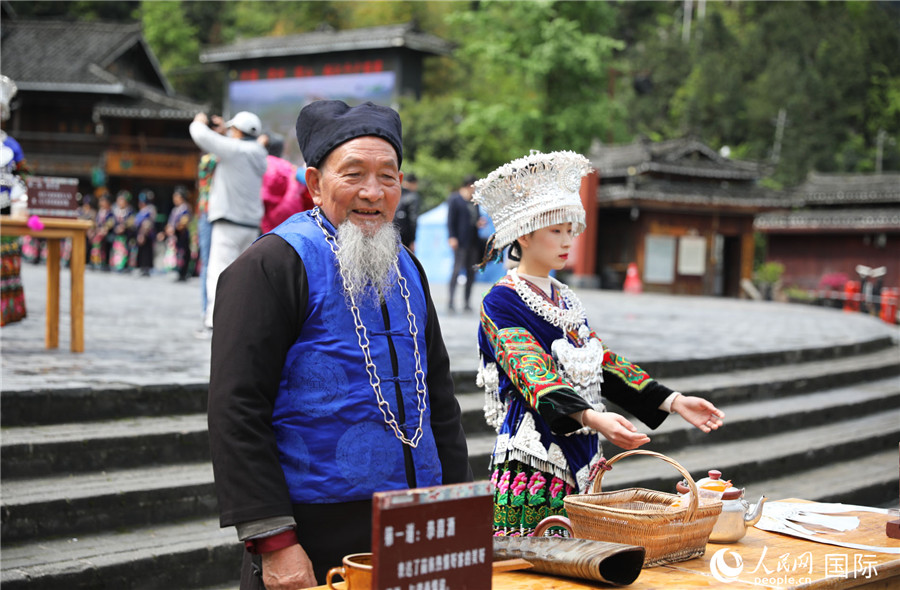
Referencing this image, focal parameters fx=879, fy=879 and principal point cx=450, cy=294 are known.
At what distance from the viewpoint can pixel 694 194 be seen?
2920 centimetres

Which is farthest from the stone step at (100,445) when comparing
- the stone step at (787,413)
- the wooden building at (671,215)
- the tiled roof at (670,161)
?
the tiled roof at (670,161)

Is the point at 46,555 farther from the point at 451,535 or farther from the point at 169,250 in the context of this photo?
the point at 169,250

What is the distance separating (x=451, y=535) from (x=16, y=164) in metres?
5.29

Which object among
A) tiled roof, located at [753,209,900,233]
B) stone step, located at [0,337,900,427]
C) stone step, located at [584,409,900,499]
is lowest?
stone step, located at [584,409,900,499]

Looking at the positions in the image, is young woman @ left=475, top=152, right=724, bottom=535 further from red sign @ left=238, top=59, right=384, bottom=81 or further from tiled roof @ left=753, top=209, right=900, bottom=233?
tiled roof @ left=753, top=209, right=900, bottom=233

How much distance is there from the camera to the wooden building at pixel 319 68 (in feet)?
101

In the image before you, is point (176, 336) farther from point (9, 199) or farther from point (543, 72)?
point (543, 72)

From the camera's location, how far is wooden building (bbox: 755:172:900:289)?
31.2m

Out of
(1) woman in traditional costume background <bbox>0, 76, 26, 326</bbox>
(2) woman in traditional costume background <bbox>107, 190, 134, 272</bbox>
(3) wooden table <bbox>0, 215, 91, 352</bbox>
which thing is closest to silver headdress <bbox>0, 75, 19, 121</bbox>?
(1) woman in traditional costume background <bbox>0, 76, 26, 326</bbox>

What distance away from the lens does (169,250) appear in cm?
2061

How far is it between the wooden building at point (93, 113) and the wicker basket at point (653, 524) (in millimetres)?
32184

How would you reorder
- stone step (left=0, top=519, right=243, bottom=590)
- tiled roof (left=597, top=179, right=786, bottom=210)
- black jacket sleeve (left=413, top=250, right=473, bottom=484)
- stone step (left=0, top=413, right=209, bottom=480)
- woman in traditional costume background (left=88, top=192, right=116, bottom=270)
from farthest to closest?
tiled roof (left=597, top=179, right=786, bottom=210) → woman in traditional costume background (left=88, top=192, right=116, bottom=270) → stone step (left=0, top=413, right=209, bottom=480) → stone step (left=0, top=519, right=243, bottom=590) → black jacket sleeve (left=413, top=250, right=473, bottom=484)

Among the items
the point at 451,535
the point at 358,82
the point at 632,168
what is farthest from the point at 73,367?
the point at 358,82

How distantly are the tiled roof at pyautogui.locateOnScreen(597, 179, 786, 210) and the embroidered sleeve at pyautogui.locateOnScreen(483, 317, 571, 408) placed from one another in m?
25.6
